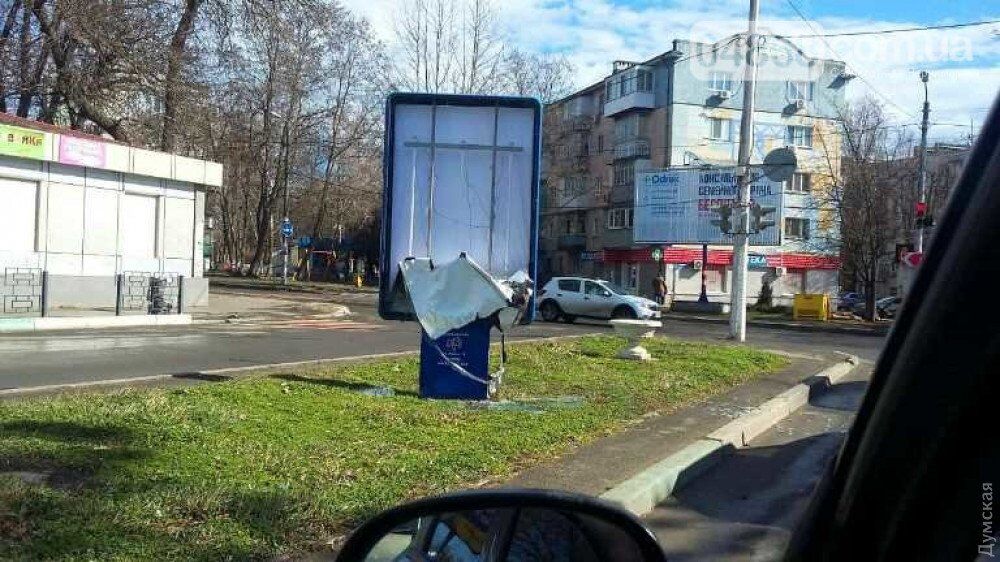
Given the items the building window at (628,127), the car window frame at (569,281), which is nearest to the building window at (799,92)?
the building window at (628,127)

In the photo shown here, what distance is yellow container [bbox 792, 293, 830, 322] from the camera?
131ft

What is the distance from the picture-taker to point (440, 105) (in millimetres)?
10391

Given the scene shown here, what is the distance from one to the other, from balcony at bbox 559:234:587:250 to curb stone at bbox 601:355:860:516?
56117 mm

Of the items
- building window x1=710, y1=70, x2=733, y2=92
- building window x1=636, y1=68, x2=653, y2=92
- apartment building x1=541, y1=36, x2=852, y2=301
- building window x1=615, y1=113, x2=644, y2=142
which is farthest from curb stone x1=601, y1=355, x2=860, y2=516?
building window x1=615, y1=113, x2=644, y2=142

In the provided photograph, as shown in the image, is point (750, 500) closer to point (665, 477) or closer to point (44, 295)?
point (665, 477)

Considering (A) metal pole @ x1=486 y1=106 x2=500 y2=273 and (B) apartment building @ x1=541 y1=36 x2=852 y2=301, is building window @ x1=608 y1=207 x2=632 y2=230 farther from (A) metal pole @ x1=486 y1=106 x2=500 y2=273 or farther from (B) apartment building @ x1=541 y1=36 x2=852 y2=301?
(A) metal pole @ x1=486 y1=106 x2=500 y2=273

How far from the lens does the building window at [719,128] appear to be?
59812 mm

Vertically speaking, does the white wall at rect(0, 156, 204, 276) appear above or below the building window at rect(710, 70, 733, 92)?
below

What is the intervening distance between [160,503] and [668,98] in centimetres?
5715

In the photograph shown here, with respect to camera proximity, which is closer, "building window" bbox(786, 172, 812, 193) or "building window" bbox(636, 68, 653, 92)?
"building window" bbox(786, 172, 812, 193)

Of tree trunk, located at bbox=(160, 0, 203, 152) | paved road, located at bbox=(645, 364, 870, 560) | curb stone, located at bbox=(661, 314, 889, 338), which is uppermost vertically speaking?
tree trunk, located at bbox=(160, 0, 203, 152)

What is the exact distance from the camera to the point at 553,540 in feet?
6.50

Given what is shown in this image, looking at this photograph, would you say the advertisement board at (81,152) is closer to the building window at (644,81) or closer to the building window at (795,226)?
the building window at (644,81)

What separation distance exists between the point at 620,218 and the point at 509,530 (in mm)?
61355
